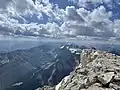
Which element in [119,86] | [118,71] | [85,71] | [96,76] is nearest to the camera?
[119,86]

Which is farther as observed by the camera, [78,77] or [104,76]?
[78,77]

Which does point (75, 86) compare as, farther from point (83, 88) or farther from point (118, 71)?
point (118, 71)

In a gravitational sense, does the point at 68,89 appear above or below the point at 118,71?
below

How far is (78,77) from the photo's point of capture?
38.8 m

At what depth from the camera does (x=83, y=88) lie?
32.7 metres

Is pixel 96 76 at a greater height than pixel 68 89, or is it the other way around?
pixel 96 76

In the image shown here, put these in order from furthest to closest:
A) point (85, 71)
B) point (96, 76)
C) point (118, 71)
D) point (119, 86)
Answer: point (85, 71)
point (118, 71)
point (96, 76)
point (119, 86)

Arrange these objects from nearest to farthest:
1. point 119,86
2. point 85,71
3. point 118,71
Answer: point 119,86 → point 118,71 → point 85,71

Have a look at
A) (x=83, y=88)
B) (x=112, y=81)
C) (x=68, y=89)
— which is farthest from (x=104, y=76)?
(x=68, y=89)

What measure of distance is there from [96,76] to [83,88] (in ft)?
10.1

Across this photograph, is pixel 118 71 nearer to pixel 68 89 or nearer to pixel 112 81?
pixel 112 81

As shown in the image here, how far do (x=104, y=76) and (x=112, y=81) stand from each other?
4.51 feet

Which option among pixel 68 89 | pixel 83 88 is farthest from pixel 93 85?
pixel 68 89

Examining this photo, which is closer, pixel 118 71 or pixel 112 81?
pixel 112 81
